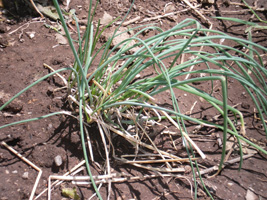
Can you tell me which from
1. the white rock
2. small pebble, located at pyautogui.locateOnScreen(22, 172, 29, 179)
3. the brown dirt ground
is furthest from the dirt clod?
the white rock

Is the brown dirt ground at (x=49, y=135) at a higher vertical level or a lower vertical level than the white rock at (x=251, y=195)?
higher

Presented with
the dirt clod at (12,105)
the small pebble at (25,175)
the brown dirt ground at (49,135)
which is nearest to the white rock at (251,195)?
the brown dirt ground at (49,135)

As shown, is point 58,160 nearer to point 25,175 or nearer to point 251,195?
point 25,175

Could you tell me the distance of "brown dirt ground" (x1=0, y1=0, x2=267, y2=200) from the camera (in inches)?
39.7

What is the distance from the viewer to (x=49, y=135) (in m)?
1.07

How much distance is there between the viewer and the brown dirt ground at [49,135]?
1.01m

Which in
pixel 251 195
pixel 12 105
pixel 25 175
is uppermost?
pixel 12 105

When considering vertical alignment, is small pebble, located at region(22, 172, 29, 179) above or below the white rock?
above

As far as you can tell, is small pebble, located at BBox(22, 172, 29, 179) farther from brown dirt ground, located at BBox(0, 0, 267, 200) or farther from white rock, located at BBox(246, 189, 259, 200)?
white rock, located at BBox(246, 189, 259, 200)

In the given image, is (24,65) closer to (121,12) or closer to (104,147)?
(104,147)

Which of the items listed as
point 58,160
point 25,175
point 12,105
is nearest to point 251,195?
point 58,160

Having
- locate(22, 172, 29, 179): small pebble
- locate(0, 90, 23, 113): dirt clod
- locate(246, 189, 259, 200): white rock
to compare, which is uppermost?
locate(0, 90, 23, 113): dirt clod

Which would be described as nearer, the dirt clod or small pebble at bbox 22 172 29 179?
small pebble at bbox 22 172 29 179

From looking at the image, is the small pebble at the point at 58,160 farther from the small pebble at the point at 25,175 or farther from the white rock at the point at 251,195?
the white rock at the point at 251,195
